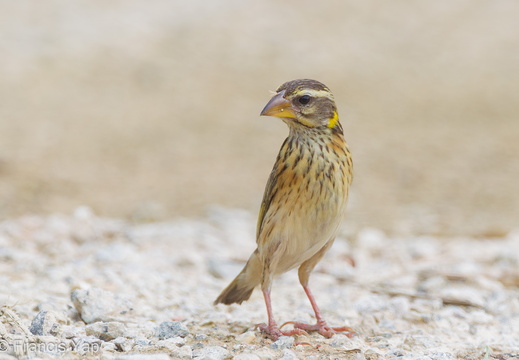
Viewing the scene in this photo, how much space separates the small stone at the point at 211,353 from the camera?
4.31 metres

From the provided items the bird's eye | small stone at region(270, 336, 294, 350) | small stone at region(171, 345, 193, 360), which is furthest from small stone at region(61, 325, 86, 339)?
the bird's eye

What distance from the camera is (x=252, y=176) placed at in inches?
406

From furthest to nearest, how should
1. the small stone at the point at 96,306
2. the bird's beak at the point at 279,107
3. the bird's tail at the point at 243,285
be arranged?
the bird's tail at the point at 243,285
the small stone at the point at 96,306
the bird's beak at the point at 279,107

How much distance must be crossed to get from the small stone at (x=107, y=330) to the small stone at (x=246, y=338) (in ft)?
2.23

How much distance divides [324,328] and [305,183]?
93cm

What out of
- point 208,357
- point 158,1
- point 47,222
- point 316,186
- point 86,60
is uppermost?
point 158,1

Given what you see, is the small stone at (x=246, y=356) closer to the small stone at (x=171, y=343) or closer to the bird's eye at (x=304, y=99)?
the small stone at (x=171, y=343)

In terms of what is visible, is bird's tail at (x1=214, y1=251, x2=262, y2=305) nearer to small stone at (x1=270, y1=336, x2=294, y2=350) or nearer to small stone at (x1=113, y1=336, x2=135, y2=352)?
small stone at (x1=270, y1=336, x2=294, y2=350)

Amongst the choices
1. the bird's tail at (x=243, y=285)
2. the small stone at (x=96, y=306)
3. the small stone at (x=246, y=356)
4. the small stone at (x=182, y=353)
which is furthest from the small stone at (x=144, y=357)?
the bird's tail at (x=243, y=285)

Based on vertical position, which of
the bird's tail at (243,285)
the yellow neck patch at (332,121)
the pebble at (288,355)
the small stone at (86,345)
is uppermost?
the yellow neck patch at (332,121)

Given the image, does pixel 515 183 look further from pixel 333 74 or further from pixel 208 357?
pixel 208 357

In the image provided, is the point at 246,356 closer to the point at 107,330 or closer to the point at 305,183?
the point at 107,330

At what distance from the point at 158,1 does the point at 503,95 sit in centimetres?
714

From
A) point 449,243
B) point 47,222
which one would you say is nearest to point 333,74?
point 449,243
